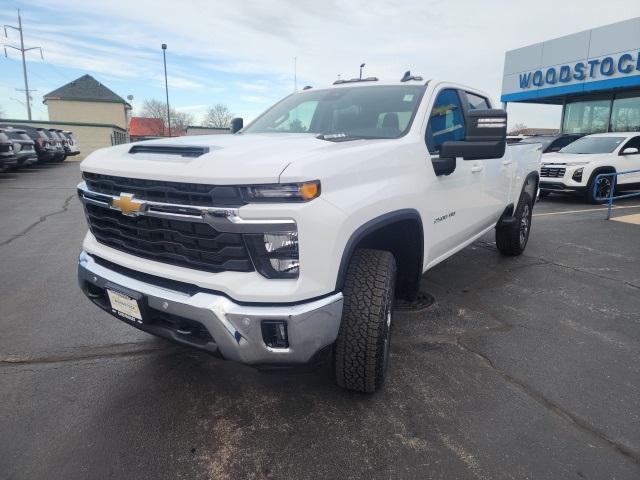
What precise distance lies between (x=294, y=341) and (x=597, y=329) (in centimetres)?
284

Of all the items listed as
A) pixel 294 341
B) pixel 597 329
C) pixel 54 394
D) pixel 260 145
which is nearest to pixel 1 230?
pixel 54 394

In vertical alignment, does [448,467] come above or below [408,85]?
below

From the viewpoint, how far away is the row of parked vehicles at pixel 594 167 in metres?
10.7

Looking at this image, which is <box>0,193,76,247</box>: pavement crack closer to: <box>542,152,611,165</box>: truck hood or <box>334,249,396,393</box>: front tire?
<box>334,249,396,393</box>: front tire

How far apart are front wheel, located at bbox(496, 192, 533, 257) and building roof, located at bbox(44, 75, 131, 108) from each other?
1843 inches

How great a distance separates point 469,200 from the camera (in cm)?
377

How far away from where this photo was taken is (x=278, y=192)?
2.01 meters

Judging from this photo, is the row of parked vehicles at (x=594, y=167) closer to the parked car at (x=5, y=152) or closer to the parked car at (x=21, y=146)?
the parked car at (x=5, y=152)

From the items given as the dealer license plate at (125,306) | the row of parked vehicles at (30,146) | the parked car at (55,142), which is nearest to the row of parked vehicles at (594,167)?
the dealer license plate at (125,306)

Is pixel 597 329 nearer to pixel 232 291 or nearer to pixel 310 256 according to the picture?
pixel 310 256

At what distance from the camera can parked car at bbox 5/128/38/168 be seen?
1468 centimetres

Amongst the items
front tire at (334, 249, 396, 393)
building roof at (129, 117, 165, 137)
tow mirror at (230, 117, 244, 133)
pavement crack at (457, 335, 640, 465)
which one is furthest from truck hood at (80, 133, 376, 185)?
building roof at (129, 117, 165, 137)

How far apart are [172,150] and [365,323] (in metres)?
1.36

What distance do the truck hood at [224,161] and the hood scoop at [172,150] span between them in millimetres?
24
